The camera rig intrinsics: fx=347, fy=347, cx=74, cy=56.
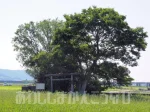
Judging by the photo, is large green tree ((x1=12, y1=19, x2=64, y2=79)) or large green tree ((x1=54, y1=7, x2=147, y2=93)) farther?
large green tree ((x1=12, y1=19, x2=64, y2=79))

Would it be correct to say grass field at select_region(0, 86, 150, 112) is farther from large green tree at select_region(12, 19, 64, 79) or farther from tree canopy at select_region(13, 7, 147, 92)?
large green tree at select_region(12, 19, 64, 79)

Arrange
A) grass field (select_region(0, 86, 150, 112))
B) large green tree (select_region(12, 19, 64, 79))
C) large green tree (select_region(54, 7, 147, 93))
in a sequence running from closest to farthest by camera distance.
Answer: grass field (select_region(0, 86, 150, 112)) → large green tree (select_region(54, 7, 147, 93)) → large green tree (select_region(12, 19, 64, 79))

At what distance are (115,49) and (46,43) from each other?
16.8 metres

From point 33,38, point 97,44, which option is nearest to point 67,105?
point 97,44

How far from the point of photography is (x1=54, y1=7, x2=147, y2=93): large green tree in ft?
104

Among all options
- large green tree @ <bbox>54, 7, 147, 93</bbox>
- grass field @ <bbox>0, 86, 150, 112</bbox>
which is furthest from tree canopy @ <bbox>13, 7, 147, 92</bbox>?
grass field @ <bbox>0, 86, 150, 112</bbox>

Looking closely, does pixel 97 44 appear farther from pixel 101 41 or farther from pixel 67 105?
pixel 67 105

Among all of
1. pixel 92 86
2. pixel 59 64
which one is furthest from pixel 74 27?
pixel 92 86

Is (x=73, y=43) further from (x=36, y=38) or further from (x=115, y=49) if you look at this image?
(x=36, y=38)

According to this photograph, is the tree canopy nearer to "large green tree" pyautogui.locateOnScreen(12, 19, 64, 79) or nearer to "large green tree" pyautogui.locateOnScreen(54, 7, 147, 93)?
"large green tree" pyautogui.locateOnScreen(54, 7, 147, 93)

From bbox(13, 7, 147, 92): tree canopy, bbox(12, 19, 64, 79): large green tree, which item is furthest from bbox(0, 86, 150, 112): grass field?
bbox(12, 19, 64, 79): large green tree

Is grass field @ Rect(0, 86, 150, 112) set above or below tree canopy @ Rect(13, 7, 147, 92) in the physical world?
below

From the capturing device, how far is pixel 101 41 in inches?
1271

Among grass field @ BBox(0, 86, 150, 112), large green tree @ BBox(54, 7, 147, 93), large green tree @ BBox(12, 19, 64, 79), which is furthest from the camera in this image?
large green tree @ BBox(12, 19, 64, 79)
